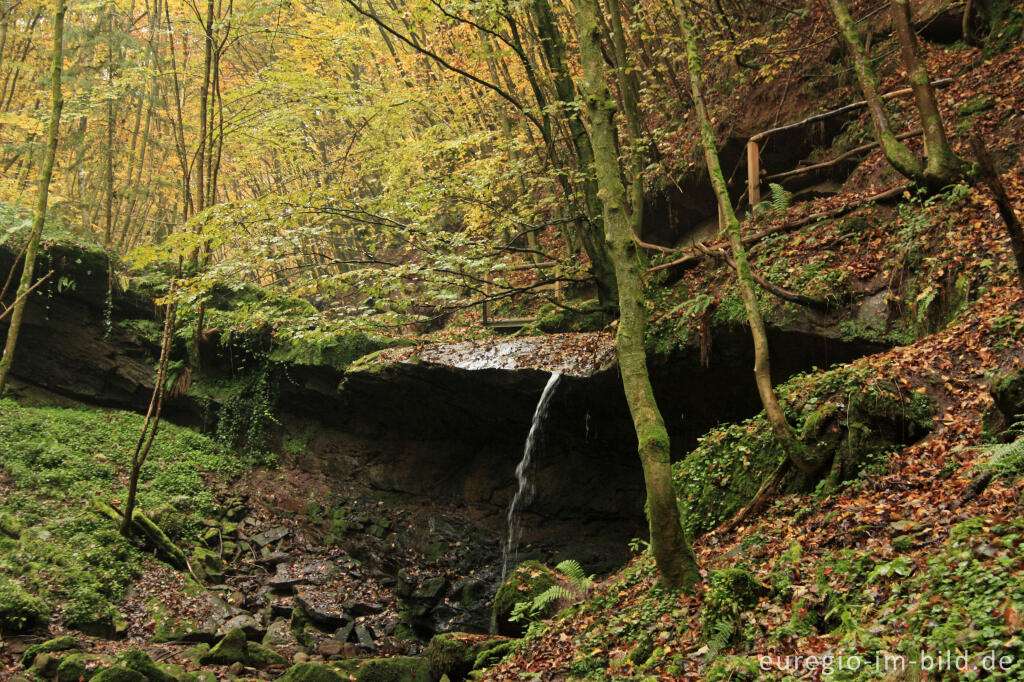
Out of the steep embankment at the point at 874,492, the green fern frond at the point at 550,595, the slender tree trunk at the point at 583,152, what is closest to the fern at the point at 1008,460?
the steep embankment at the point at 874,492

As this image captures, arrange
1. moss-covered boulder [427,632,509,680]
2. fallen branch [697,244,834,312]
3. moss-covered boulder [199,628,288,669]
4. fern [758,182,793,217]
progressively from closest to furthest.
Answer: moss-covered boulder [427,632,509,680]
moss-covered boulder [199,628,288,669]
fallen branch [697,244,834,312]
fern [758,182,793,217]

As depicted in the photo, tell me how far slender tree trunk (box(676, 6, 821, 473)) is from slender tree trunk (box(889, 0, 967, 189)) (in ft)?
7.83

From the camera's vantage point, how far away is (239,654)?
7.61m

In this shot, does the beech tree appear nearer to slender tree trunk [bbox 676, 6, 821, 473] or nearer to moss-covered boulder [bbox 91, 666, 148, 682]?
slender tree trunk [bbox 676, 6, 821, 473]

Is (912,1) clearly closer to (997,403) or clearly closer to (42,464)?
(997,403)

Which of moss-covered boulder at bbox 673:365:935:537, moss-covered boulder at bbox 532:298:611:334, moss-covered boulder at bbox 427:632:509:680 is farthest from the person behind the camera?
moss-covered boulder at bbox 532:298:611:334

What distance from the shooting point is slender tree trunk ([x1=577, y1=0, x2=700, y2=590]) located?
5117mm

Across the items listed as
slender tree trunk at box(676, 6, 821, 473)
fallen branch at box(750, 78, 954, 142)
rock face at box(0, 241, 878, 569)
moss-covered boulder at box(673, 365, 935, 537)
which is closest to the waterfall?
rock face at box(0, 241, 878, 569)

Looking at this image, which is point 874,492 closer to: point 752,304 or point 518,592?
point 752,304

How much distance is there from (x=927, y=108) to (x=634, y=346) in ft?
16.1

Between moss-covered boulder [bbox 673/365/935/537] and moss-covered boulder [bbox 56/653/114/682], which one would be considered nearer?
moss-covered boulder [bbox 673/365/935/537]

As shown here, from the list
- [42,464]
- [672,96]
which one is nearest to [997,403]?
[672,96]

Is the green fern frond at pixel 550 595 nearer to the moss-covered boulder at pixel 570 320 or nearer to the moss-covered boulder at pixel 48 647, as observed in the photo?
the moss-covered boulder at pixel 48 647

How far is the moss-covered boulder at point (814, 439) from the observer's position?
5.69m
